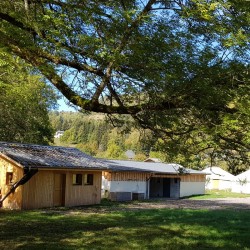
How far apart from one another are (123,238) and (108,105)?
741 cm

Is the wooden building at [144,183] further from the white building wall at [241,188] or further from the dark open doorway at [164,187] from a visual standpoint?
the white building wall at [241,188]

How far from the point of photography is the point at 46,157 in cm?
2695

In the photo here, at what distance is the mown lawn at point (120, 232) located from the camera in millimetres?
12898

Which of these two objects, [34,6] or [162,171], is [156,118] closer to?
[34,6]

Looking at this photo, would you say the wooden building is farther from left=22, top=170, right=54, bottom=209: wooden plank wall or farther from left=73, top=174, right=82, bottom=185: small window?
left=22, top=170, right=54, bottom=209: wooden plank wall

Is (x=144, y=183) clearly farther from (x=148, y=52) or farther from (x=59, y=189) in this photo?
(x=148, y=52)

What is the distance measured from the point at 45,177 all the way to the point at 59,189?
1.95m

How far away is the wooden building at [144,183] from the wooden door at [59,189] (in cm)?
436

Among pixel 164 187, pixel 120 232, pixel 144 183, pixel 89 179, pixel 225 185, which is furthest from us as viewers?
pixel 225 185

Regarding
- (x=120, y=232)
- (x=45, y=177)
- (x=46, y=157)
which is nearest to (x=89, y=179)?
(x=46, y=157)

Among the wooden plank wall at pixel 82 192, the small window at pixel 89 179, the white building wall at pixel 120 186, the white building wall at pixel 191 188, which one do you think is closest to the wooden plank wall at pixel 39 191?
the wooden plank wall at pixel 82 192

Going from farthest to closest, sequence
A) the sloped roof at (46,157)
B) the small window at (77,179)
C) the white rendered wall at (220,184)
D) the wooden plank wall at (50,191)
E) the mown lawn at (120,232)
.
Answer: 1. the white rendered wall at (220,184)
2. the small window at (77,179)
3. the wooden plank wall at (50,191)
4. the sloped roof at (46,157)
5. the mown lawn at (120,232)

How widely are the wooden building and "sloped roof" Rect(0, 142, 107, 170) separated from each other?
7.96 feet

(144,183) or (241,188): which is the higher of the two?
(144,183)
